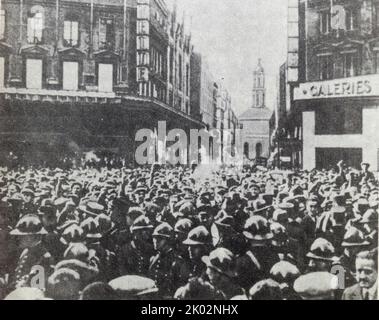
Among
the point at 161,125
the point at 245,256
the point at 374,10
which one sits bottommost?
the point at 245,256

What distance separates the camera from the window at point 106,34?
27.7 ft

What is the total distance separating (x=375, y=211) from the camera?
6.60m

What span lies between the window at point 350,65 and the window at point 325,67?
43 cm

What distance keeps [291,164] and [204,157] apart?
5.55ft

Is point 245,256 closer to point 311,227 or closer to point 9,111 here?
point 311,227

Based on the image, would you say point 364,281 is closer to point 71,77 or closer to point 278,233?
point 278,233

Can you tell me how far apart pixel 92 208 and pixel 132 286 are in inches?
56.8

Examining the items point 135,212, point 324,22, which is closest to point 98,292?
point 135,212

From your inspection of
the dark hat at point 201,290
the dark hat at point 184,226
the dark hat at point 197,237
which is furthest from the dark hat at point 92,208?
the dark hat at point 201,290

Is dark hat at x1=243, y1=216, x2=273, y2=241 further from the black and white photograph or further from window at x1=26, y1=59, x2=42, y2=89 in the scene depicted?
window at x1=26, y1=59, x2=42, y2=89

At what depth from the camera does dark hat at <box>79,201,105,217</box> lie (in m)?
6.32

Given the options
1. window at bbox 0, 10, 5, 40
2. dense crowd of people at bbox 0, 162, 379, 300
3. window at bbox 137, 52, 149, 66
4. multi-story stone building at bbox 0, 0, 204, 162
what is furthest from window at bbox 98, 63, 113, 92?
dense crowd of people at bbox 0, 162, 379, 300

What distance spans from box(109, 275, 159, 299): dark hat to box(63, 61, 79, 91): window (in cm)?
438

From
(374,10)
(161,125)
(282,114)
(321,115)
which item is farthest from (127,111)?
(374,10)
